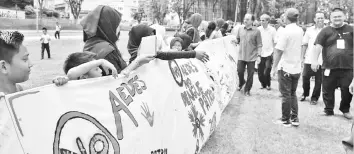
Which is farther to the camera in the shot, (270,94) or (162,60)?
(270,94)

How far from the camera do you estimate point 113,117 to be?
245 centimetres

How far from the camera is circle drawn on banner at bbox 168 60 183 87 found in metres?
3.42

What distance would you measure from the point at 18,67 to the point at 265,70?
298 inches

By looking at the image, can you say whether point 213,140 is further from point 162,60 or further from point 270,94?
point 270,94

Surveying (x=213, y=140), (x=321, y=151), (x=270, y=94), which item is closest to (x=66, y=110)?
(x=213, y=140)

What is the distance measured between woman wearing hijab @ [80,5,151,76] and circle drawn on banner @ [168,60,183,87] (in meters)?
0.51

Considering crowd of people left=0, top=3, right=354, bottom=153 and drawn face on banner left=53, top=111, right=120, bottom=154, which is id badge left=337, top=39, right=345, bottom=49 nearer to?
crowd of people left=0, top=3, right=354, bottom=153

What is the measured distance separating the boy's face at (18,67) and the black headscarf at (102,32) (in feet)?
2.72

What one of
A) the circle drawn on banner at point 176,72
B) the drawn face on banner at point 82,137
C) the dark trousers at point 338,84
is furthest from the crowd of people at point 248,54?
the drawn face on banner at point 82,137

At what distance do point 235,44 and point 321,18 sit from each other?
6.38 feet

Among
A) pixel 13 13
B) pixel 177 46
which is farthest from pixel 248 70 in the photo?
pixel 13 13

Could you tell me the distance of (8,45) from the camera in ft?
7.25

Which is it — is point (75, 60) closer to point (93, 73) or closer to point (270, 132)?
point (93, 73)

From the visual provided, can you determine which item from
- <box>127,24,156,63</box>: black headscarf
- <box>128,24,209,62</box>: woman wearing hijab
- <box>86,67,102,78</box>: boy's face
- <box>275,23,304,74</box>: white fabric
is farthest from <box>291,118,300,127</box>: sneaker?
<box>86,67,102,78</box>: boy's face
